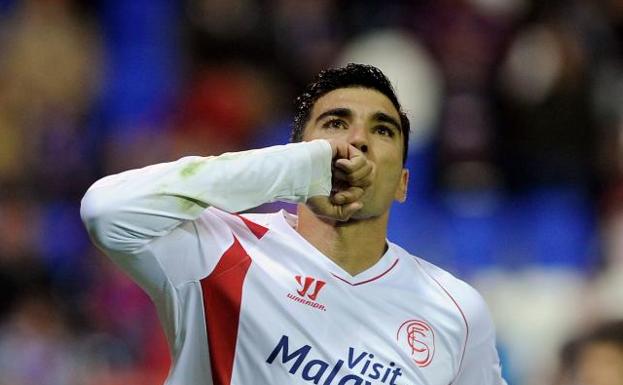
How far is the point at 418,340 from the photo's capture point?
330 cm

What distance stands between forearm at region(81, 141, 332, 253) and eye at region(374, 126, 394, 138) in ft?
1.18

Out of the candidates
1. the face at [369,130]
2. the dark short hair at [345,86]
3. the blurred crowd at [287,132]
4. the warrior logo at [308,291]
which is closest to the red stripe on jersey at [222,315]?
the warrior logo at [308,291]

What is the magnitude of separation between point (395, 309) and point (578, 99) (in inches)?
158

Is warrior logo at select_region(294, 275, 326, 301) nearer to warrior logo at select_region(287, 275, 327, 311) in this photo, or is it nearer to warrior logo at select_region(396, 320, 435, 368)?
warrior logo at select_region(287, 275, 327, 311)

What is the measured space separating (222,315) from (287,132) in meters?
4.01

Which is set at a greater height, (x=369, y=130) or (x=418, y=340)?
(x=369, y=130)

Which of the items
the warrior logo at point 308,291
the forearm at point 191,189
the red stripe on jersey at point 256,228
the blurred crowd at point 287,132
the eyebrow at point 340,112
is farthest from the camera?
the blurred crowd at point 287,132

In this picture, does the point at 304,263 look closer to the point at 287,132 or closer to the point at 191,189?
the point at 191,189

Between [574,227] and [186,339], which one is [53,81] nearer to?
[574,227]

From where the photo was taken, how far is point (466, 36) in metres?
7.39

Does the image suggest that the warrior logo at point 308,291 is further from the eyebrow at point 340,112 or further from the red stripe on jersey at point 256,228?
the eyebrow at point 340,112

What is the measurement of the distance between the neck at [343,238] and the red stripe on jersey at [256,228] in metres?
0.13

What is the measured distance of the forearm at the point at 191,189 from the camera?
282 cm

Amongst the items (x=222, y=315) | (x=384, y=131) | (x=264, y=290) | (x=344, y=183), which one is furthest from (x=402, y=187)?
(x=222, y=315)
